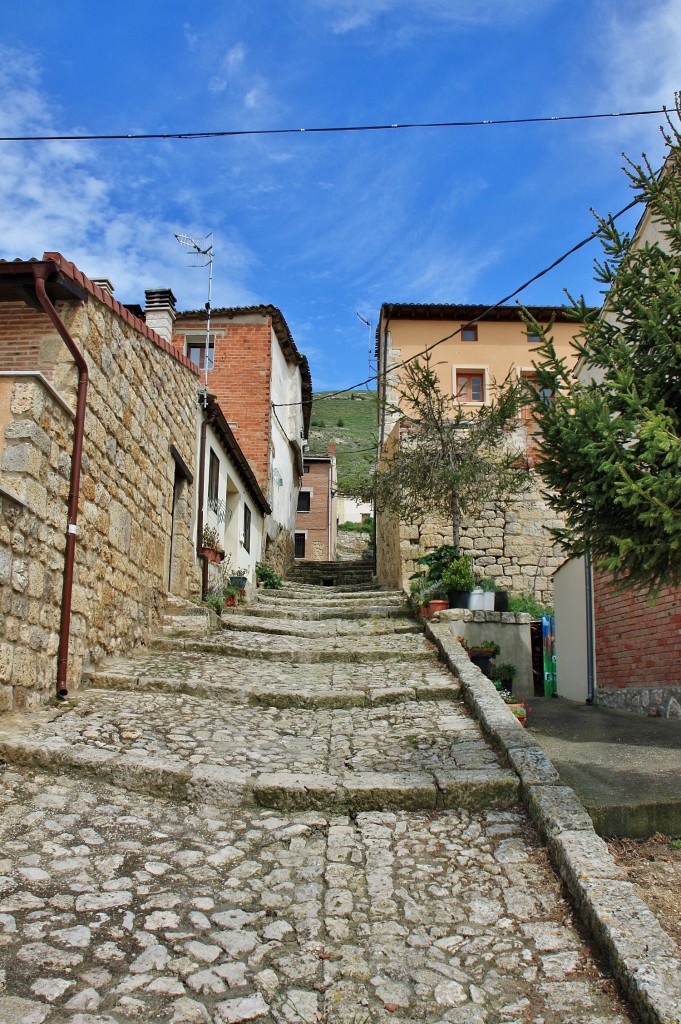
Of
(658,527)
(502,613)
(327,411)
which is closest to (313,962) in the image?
(658,527)

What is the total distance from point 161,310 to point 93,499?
5.94m

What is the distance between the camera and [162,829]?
4242mm

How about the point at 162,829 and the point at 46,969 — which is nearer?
A: the point at 46,969

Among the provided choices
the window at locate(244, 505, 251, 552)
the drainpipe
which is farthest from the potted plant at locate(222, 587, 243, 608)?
the drainpipe

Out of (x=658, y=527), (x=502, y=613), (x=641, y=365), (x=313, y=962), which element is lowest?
(x=313, y=962)

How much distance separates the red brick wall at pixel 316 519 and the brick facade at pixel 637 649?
25.9m

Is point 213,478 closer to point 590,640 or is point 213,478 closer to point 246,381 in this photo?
point 246,381

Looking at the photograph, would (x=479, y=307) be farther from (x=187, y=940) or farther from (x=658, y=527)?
(x=187, y=940)

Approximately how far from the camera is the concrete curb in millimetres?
2734

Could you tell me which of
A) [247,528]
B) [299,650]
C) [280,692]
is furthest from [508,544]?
[280,692]

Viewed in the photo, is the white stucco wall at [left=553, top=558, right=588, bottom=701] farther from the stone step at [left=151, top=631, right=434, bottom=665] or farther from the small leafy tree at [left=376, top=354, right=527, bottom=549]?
the stone step at [left=151, top=631, right=434, bottom=665]

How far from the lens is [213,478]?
12.2 m

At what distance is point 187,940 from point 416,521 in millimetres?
12050

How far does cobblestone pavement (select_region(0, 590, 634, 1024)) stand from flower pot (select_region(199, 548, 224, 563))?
5.51m
